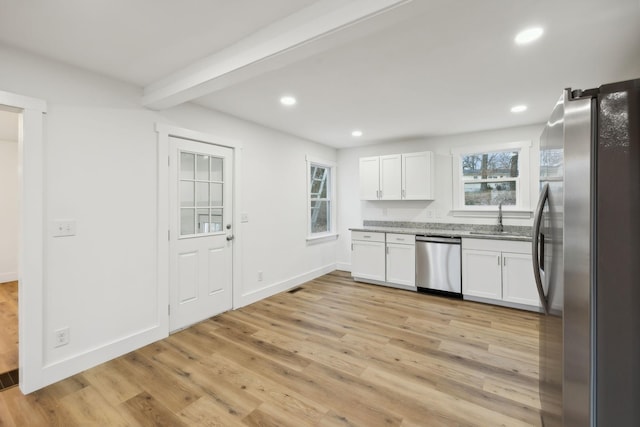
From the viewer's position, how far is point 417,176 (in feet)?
15.3

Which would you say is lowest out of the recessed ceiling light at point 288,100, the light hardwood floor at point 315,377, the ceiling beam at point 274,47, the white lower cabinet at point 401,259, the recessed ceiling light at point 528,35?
the light hardwood floor at point 315,377

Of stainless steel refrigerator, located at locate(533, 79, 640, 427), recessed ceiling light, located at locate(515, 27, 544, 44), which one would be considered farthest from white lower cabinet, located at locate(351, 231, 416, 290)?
stainless steel refrigerator, located at locate(533, 79, 640, 427)

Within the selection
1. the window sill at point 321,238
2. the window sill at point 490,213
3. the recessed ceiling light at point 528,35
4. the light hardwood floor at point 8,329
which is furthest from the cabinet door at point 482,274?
the light hardwood floor at point 8,329

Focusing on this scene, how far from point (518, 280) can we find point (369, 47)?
3.28m

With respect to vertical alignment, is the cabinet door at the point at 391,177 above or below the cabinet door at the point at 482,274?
above

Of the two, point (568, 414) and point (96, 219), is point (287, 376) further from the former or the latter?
point (96, 219)

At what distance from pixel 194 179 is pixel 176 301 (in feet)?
4.32

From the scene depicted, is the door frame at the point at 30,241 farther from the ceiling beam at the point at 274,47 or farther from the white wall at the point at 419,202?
the white wall at the point at 419,202

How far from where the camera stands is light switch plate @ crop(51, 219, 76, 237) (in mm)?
2246

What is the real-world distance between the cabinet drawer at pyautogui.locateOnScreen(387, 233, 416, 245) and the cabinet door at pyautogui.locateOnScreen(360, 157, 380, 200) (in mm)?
807

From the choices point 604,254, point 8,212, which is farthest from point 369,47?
point 8,212

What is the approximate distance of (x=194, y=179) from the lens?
3.25 m

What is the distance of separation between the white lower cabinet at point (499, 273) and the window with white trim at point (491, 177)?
810mm

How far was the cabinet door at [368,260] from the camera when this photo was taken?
466cm
